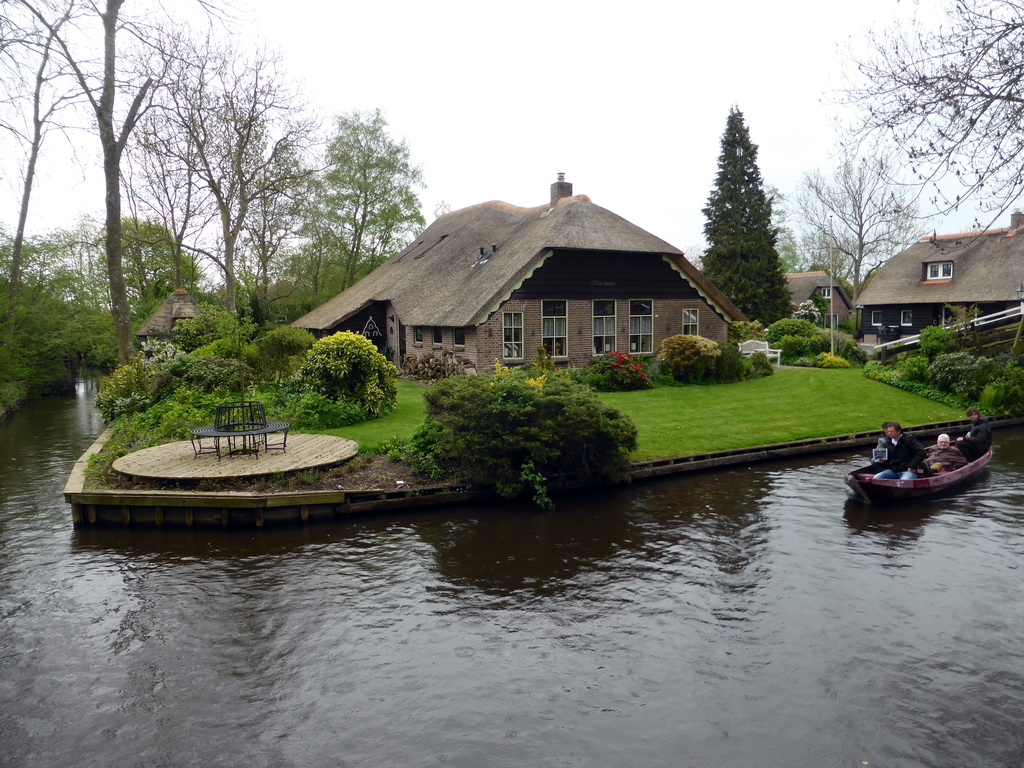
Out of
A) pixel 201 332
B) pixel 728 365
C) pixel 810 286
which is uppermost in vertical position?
pixel 810 286

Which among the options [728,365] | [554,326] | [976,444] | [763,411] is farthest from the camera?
[554,326]

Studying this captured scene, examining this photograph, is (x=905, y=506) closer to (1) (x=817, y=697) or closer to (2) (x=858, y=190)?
(1) (x=817, y=697)

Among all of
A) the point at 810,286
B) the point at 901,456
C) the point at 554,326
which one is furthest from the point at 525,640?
the point at 810,286

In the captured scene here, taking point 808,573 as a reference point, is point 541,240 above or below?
above

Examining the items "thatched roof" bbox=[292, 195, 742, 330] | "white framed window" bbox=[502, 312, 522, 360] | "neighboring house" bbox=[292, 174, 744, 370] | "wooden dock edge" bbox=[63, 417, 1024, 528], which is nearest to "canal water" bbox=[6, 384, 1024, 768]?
"wooden dock edge" bbox=[63, 417, 1024, 528]

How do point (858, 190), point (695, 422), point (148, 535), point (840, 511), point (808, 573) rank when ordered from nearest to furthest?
1. point (808, 573)
2. point (148, 535)
3. point (840, 511)
4. point (695, 422)
5. point (858, 190)

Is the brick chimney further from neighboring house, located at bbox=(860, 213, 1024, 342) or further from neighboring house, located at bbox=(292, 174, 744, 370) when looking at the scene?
neighboring house, located at bbox=(860, 213, 1024, 342)

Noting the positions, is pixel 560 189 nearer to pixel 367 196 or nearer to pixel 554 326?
pixel 554 326

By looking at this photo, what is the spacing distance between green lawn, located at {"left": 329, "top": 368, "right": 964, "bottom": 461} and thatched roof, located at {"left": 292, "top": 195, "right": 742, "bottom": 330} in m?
3.37

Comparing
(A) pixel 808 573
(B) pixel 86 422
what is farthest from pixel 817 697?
(B) pixel 86 422

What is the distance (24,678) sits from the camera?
7.43 metres

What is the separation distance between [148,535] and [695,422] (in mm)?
12509

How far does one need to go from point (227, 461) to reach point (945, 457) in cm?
1420

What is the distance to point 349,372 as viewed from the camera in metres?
18.0
